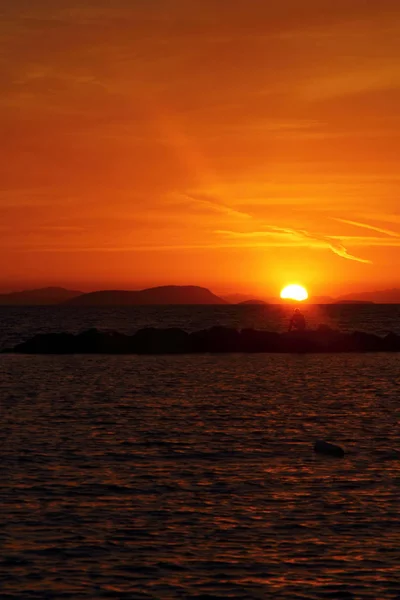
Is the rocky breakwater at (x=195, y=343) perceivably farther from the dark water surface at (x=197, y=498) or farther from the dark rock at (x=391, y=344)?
the dark water surface at (x=197, y=498)

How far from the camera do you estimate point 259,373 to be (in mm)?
60250

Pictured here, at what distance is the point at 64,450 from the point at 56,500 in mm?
6912

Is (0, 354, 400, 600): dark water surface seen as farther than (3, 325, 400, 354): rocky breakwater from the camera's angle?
No

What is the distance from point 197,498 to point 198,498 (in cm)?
2

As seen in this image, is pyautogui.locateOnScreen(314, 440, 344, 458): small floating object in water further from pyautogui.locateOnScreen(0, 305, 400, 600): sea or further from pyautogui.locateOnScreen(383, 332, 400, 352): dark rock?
pyautogui.locateOnScreen(383, 332, 400, 352): dark rock

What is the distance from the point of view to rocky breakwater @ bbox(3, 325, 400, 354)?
3184 inches

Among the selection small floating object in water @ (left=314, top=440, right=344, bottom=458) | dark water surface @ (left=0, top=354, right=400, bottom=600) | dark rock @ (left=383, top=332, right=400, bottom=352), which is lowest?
dark water surface @ (left=0, top=354, right=400, bottom=600)

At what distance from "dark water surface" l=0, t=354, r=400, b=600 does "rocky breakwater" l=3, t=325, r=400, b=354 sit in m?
36.9

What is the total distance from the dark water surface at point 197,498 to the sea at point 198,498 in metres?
0.05

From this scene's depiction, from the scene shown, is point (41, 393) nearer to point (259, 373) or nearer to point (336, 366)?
point (259, 373)

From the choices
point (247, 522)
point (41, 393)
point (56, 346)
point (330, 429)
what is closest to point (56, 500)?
point (247, 522)

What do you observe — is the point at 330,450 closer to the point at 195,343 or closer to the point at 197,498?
the point at 197,498

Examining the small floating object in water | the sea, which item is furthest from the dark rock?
the small floating object in water

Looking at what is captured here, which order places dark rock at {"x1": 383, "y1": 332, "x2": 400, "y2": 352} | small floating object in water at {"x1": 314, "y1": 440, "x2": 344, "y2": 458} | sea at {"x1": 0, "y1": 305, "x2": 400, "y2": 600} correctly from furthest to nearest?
dark rock at {"x1": 383, "y1": 332, "x2": 400, "y2": 352} < small floating object in water at {"x1": 314, "y1": 440, "x2": 344, "y2": 458} < sea at {"x1": 0, "y1": 305, "x2": 400, "y2": 600}
